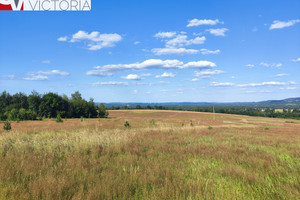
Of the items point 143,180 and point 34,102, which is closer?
point 143,180

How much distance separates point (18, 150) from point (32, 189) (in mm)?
4094

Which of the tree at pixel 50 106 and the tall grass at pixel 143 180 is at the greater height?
Answer: the tree at pixel 50 106

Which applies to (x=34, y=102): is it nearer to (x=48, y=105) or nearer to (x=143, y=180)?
(x=48, y=105)

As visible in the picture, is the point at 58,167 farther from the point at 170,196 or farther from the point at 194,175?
the point at 194,175

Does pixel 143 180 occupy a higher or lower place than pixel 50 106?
lower

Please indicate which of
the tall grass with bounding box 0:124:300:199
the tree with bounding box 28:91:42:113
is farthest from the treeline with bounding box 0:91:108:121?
the tall grass with bounding box 0:124:300:199

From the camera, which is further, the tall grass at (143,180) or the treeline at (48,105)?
the treeline at (48,105)

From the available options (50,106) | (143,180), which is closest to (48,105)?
(50,106)

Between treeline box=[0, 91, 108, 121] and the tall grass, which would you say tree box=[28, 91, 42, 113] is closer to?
treeline box=[0, 91, 108, 121]

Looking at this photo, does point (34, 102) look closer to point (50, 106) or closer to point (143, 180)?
point (50, 106)

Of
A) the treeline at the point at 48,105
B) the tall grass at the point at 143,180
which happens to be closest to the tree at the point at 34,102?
the treeline at the point at 48,105

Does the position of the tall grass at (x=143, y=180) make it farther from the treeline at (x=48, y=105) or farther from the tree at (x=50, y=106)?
the tree at (x=50, y=106)

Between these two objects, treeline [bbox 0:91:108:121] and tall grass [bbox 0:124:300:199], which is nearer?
tall grass [bbox 0:124:300:199]

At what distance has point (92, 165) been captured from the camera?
5.38 metres
